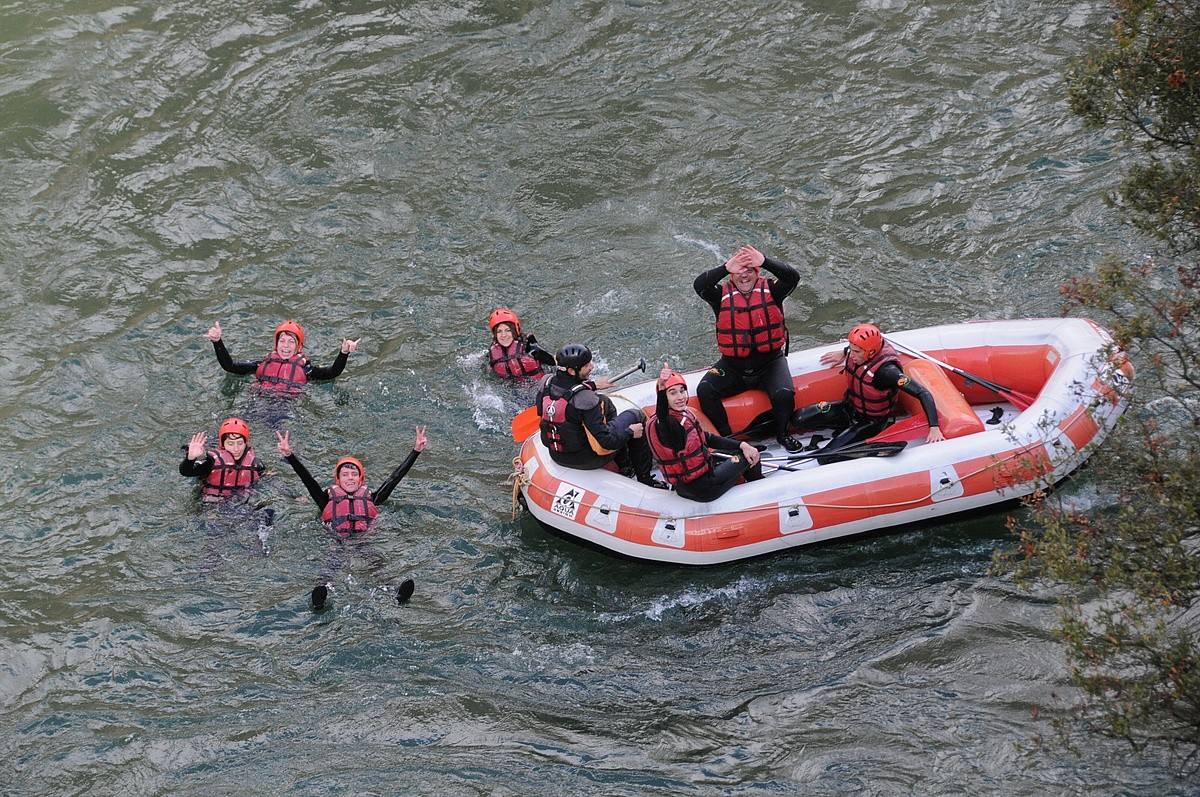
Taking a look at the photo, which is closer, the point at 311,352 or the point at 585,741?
the point at 585,741

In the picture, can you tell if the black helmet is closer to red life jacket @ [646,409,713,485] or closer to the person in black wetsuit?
red life jacket @ [646,409,713,485]

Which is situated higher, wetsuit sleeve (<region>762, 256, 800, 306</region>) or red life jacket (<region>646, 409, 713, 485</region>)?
wetsuit sleeve (<region>762, 256, 800, 306</region>)

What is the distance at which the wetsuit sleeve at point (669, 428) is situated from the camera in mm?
8555

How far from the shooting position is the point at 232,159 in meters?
14.1

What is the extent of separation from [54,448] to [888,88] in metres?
9.78

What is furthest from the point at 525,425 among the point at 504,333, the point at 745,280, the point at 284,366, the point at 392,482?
the point at 284,366

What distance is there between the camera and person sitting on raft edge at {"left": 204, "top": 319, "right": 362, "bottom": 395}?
10836 mm

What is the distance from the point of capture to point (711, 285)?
9500mm

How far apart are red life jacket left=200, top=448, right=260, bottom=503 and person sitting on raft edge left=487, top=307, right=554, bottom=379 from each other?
2359mm

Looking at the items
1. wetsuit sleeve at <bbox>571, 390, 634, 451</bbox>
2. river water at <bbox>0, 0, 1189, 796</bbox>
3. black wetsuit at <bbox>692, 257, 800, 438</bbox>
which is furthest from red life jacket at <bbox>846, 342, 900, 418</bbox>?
wetsuit sleeve at <bbox>571, 390, 634, 451</bbox>

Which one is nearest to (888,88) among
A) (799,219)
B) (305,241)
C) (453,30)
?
(799,219)

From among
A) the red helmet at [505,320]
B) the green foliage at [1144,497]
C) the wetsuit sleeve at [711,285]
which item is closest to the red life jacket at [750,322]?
the wetsuit sleeve at [711,285]

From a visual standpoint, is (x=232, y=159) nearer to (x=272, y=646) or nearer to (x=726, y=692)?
(x=272, y=646)

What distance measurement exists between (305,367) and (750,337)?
4.12 m
